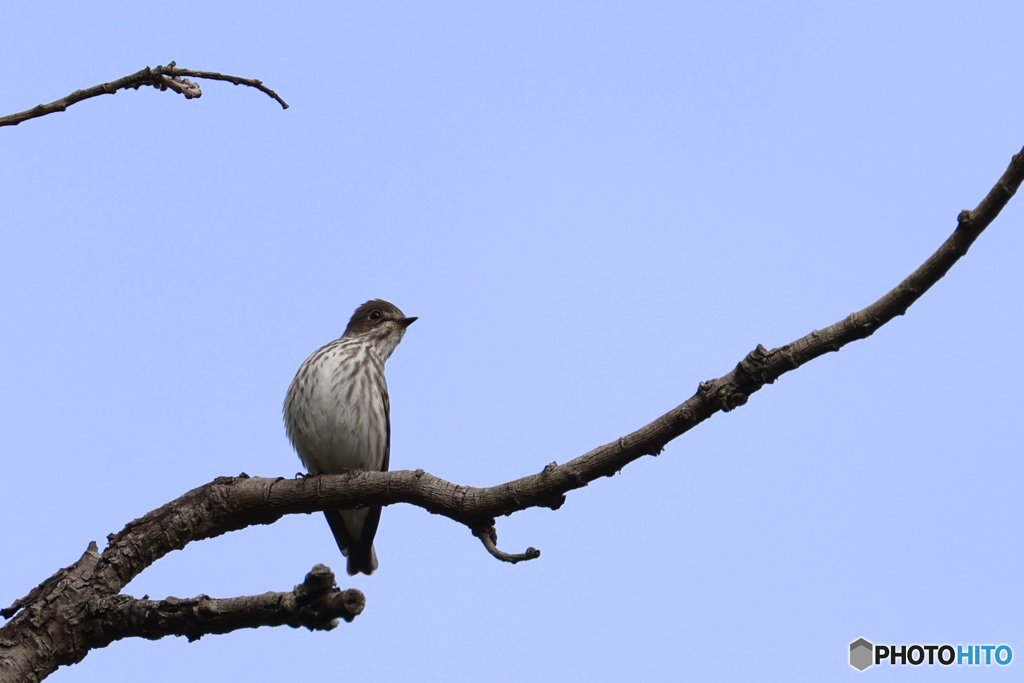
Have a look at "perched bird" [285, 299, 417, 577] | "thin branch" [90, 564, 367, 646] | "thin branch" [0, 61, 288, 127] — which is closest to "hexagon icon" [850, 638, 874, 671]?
"perched bird" [285, 299, 417, 577]

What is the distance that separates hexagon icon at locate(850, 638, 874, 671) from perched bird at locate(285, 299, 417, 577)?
15.2ft

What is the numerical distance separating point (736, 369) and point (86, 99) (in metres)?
3.24

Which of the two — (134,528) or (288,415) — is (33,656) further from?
(288,415)

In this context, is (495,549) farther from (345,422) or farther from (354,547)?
(354,547)

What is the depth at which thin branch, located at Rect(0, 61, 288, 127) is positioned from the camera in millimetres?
4242

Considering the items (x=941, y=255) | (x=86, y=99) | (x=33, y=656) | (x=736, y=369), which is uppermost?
(x=86, y=99)

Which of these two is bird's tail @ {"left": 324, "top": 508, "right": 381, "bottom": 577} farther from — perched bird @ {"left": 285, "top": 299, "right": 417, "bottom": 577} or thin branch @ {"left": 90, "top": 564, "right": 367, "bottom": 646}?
thin branch @ {"left": 90, "top": 564, "right": 367, "bottom": 646}

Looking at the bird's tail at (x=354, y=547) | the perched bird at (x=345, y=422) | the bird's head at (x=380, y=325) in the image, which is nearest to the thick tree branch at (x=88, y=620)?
the perched bird at (x=345, y=422)

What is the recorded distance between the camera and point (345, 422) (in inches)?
356

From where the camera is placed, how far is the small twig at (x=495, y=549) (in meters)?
5.04

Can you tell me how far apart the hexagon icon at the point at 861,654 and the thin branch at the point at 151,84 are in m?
7.03

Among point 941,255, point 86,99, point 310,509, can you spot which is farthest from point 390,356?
point 941,255

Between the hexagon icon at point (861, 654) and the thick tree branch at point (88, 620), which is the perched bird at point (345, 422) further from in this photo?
the hexagon icon at point (861, 654)

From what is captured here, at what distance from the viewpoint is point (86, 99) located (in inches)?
174
